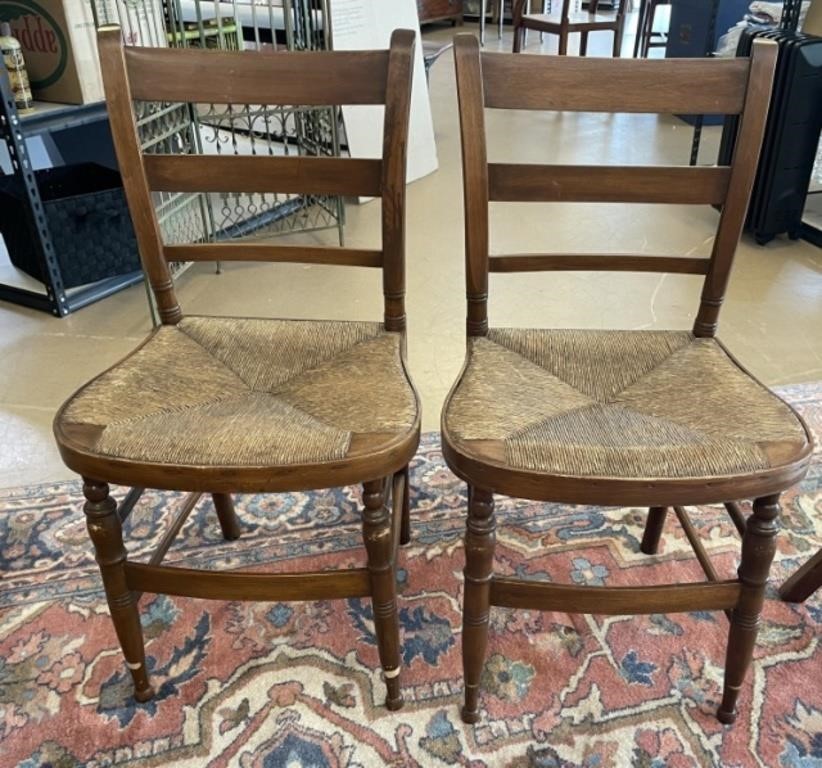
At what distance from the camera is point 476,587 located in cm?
107

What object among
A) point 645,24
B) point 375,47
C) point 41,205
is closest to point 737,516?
point 41,205

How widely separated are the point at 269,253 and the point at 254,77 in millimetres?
268

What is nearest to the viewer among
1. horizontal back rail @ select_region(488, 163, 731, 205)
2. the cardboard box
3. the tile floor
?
horizontal back rail @ select_region(488, 163, 731, 205)

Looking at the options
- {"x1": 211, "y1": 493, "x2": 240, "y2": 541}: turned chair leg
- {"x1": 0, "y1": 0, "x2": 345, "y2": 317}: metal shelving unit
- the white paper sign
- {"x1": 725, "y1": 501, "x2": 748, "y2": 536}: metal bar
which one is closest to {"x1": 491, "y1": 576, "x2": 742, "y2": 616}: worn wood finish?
{"x1": 725, "y1": 501, "x2": 748, "y2": 536}: metal bar

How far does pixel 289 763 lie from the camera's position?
114 cm

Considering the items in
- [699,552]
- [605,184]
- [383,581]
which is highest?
[605,184]

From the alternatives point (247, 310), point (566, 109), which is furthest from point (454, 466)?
point (247, 310)

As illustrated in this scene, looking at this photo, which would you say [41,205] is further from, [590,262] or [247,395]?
[590,262]

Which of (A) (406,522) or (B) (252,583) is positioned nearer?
(B) (252,583)

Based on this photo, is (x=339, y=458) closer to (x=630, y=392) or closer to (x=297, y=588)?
(x=297, y=588)

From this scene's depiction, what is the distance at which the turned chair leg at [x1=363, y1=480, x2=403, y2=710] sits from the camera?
1042 millimetres

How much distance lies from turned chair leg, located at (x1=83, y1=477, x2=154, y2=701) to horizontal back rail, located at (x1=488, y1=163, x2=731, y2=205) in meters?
0.72

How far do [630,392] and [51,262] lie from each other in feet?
6.25

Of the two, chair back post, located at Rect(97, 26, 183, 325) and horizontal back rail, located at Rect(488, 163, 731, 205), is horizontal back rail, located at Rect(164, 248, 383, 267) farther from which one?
horizontal back rail, located at Rect(488, 163, 731, 205)
